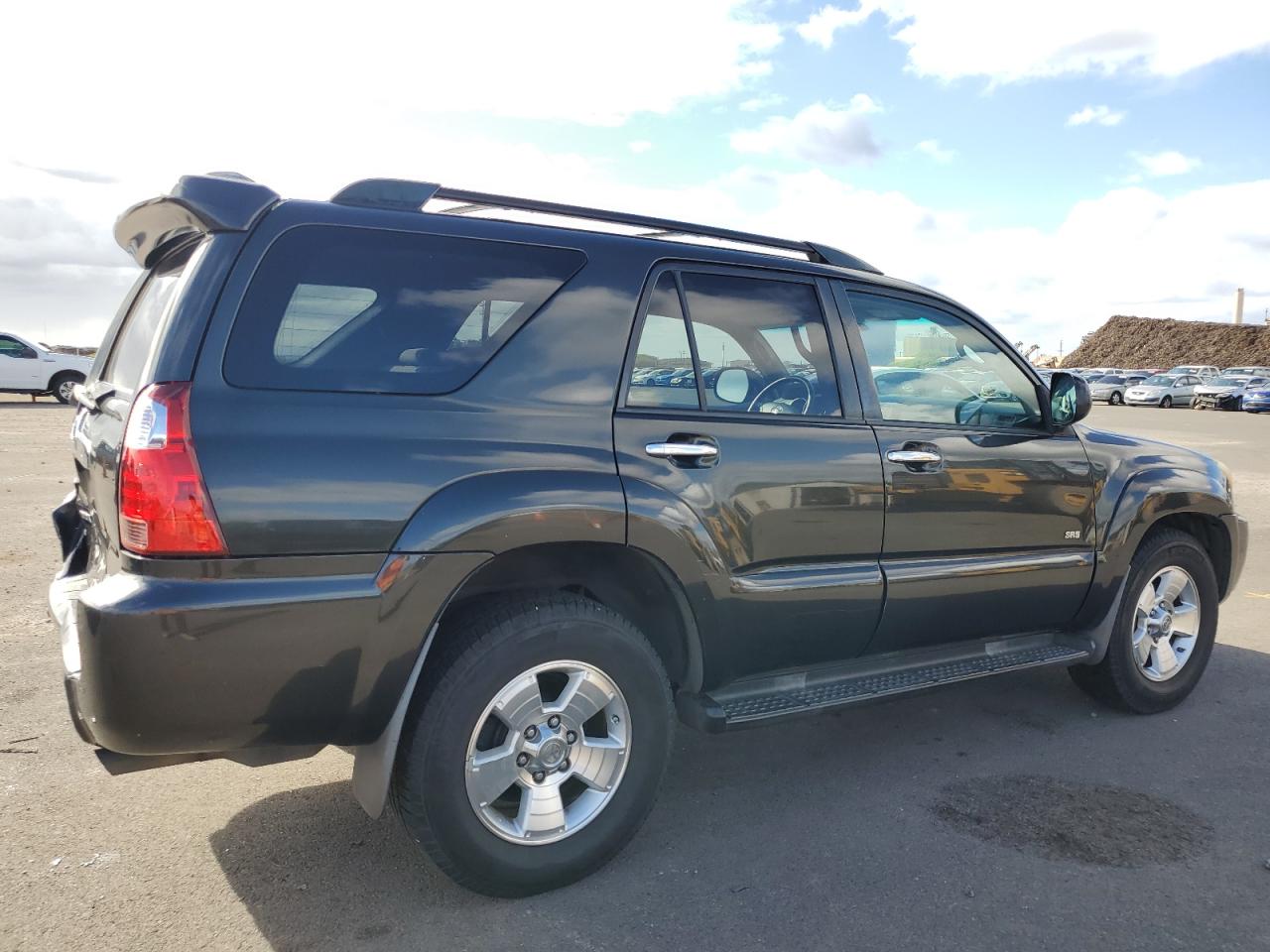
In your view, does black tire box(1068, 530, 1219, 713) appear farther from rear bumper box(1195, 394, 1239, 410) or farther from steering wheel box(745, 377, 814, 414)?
rear bumper box(1195, 394, 1239, 410)

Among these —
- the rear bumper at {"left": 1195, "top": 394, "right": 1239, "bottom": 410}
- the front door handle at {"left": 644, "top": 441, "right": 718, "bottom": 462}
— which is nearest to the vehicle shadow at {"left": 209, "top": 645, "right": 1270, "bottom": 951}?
the front door handle at {"left": 644, "top": 441, "right": 718, "bottom": 462}

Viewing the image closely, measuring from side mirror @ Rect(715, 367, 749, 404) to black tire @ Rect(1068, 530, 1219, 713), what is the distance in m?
2.17

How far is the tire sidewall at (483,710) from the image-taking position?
2711 millimetres

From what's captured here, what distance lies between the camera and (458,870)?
9.19 feet

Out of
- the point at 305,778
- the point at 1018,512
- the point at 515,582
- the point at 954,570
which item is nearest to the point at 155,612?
the point at 515,582

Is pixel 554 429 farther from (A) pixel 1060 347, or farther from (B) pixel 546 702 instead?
(A) pixel 1060 347

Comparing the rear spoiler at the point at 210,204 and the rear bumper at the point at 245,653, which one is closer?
the rear bumper at the point at 245,653

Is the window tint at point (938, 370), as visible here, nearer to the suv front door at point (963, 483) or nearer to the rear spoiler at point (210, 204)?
the suv front door at point (963, 483)

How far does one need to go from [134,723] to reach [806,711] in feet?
6.48

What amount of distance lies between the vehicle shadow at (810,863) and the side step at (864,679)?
15.4 inches

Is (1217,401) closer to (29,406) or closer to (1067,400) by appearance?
(29,406)

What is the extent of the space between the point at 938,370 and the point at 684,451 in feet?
4.58

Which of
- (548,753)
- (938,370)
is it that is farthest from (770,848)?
(938,370)

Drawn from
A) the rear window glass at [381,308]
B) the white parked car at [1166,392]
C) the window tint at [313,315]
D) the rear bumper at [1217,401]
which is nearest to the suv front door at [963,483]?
the rear window glass at [381,308]
